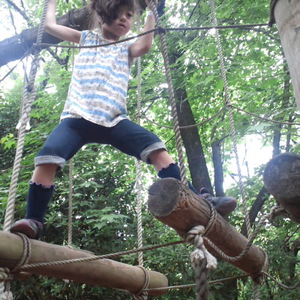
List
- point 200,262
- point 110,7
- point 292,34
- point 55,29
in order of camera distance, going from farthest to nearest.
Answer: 1. point 55,29
2. point 110,7
3. point 292,34
4. point 200,262

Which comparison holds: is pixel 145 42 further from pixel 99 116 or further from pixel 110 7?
pixel 99 116

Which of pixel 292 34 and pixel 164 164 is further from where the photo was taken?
pixel 164 164

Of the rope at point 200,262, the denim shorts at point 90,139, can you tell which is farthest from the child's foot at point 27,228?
the rope at point 200,262

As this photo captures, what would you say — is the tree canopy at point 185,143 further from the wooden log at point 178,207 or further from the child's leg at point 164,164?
the wooden log at point 178,207

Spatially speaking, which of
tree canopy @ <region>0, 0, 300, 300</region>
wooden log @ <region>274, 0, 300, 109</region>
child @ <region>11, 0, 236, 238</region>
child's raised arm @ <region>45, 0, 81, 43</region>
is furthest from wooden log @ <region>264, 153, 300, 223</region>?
tree canopy @ <region>0, 0, 300, 300</region>

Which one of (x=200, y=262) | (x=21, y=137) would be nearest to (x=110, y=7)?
(x=21, y=137)

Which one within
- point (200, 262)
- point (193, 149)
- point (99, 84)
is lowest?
point (200, 262)

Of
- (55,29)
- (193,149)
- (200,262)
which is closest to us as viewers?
(200,262)

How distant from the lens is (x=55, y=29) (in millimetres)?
1878

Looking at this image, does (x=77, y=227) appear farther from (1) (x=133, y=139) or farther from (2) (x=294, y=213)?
(2) (x=294, y=213)

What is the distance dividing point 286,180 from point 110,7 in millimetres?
1170

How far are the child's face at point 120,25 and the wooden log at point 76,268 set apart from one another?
1014mm

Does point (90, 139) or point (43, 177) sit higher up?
point (90, 139)

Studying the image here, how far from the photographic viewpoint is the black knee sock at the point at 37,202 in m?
1.48
